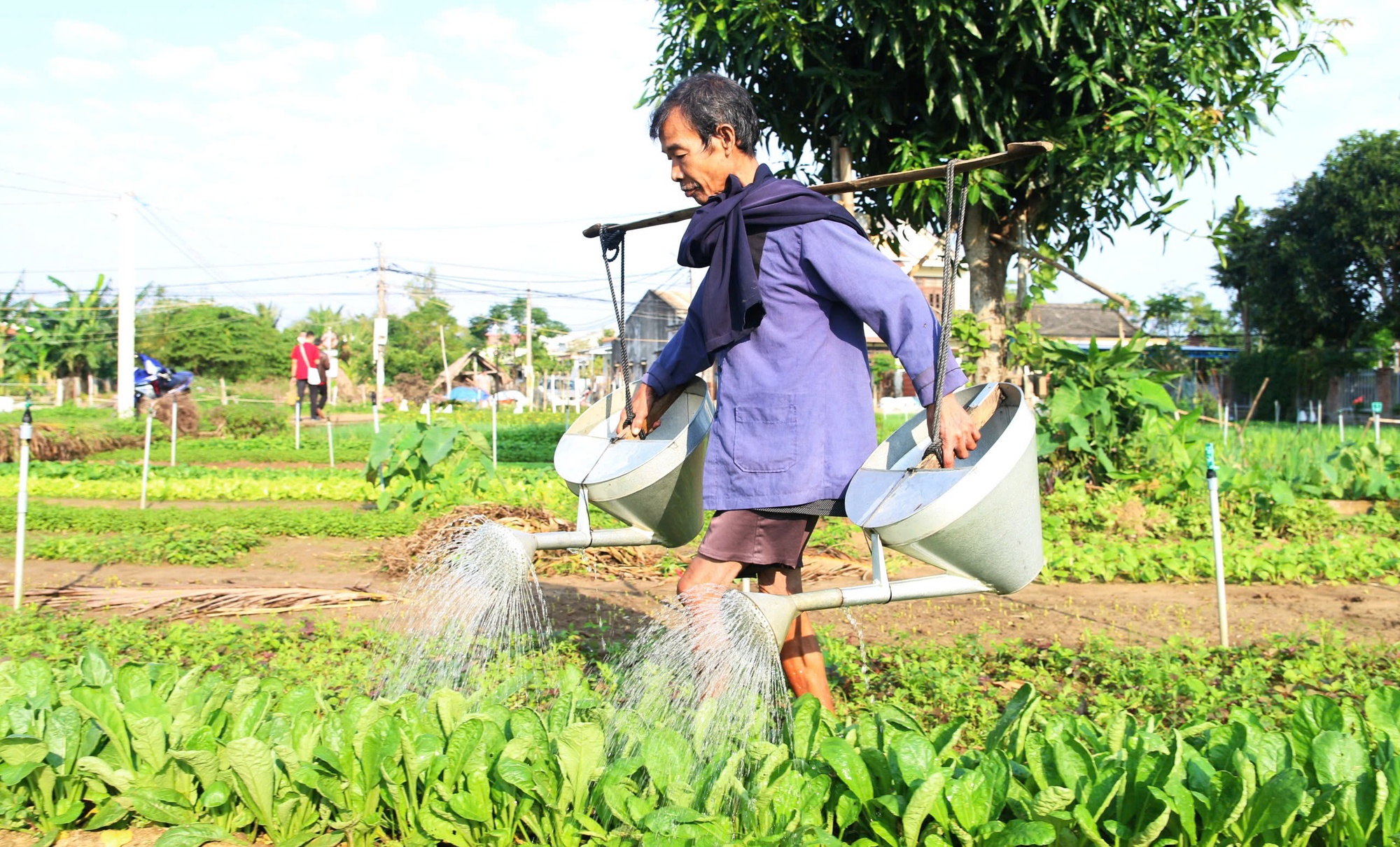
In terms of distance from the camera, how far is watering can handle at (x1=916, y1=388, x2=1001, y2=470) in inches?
89.4

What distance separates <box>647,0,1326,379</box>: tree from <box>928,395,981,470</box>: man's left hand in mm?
4363

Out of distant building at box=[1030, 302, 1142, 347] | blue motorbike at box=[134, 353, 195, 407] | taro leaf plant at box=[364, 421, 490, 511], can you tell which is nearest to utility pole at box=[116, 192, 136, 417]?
blue motorbike at box=[134, 353, 195, 407]

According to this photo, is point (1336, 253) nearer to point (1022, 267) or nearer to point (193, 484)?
point (1022, 267)

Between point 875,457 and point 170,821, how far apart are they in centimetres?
164

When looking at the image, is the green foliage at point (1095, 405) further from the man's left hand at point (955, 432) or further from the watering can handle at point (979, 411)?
the man's left hand at point (955, 432)

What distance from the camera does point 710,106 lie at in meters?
2.48

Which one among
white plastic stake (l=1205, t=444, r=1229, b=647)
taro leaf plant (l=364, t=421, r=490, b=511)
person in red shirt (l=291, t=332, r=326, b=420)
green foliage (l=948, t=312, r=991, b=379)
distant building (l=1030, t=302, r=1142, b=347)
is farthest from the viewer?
distant building (l=1030, t=302, r=1142, b=347)

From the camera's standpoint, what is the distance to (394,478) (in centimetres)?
734

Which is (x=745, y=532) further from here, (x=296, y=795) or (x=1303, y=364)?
(x=1303, y=364)

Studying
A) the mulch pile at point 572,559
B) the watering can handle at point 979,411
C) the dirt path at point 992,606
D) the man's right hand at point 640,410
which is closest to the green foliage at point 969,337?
the dirt path at point 992,606

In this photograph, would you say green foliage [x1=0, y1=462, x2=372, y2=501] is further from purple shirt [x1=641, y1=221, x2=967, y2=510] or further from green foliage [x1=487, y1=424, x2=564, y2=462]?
purple shirt [x1=641, y1=221, x2=967, y2=510]

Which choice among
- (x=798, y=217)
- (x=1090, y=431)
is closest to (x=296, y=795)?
(x=798, y=217)

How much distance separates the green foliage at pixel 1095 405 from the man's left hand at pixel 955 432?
504 centimetres

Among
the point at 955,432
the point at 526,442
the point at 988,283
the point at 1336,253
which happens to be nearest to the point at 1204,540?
the point at 988,283
